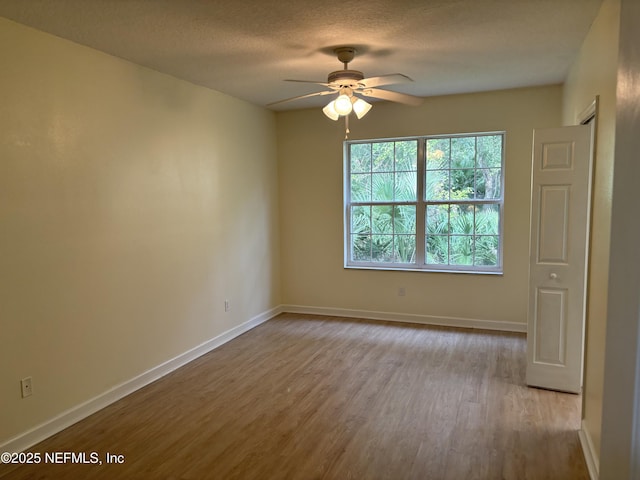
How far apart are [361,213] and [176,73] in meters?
2.71

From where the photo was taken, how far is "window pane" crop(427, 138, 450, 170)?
5.09 meters

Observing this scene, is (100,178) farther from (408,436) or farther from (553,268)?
(553,268)

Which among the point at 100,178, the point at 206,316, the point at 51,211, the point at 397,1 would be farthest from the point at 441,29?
the point at 206,316

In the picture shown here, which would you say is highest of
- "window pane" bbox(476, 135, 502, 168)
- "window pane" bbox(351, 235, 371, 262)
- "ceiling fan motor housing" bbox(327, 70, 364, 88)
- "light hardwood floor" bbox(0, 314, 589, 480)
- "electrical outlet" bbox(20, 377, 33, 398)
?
"ceiling fan motor housing" bbox(327, 70, 364, 88)

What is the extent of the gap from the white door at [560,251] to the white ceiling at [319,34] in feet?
2.59

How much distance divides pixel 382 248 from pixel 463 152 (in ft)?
4.82

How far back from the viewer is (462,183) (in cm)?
503

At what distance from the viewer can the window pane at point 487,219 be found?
4.94 m

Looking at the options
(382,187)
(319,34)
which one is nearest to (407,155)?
(382,187)

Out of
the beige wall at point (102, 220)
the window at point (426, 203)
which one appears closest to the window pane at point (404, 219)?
the window at point (426, 203)

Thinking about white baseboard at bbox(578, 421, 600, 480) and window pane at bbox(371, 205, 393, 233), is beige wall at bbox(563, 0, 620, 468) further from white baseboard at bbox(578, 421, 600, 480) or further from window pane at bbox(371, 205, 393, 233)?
window pane at bbox(371, 205, 393, 233)

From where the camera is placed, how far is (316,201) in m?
5.61

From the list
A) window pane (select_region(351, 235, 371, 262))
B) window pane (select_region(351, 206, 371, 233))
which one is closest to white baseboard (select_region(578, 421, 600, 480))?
window pane (select_region(351, 235, 371, 262))

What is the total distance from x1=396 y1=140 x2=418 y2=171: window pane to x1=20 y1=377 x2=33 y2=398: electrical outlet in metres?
4.14
